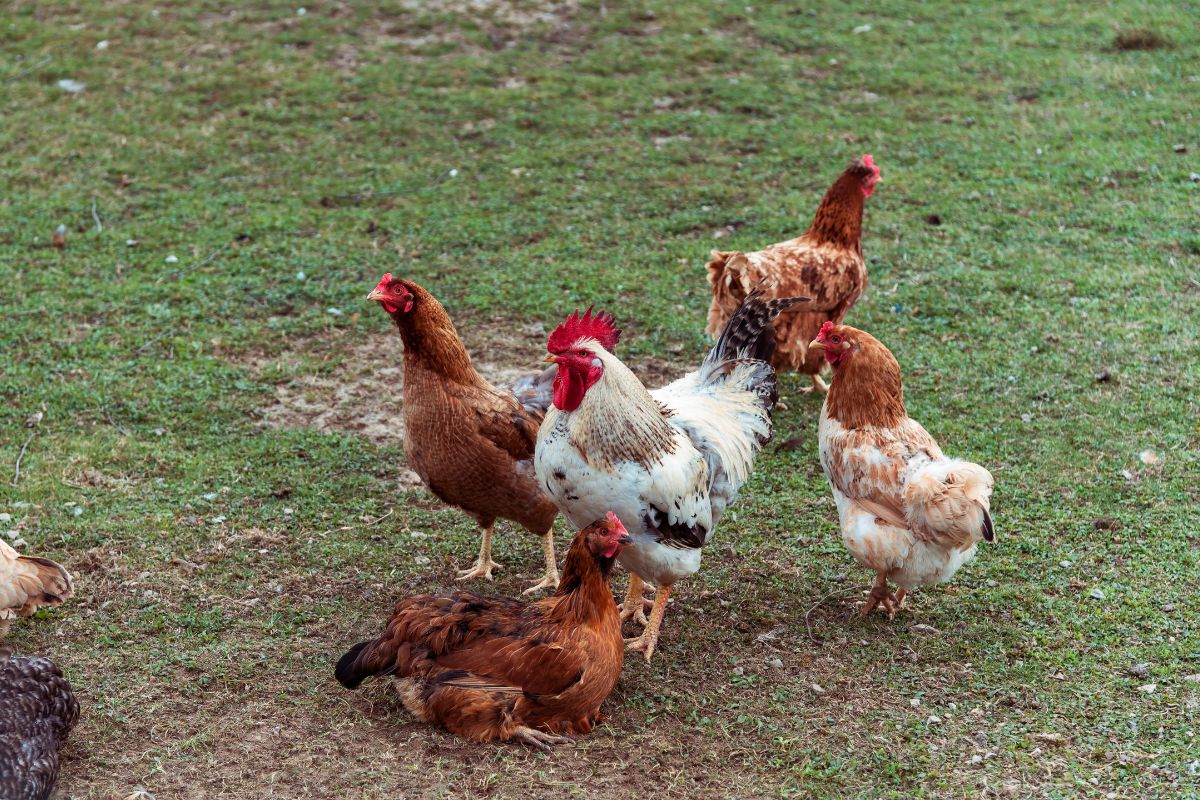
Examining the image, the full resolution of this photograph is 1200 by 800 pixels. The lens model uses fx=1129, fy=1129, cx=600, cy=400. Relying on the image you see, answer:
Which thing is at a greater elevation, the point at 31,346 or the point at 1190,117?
the point at 1190,117

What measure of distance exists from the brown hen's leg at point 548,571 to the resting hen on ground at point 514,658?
3.22 feet

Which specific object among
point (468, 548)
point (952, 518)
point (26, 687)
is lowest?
point (468, 548)

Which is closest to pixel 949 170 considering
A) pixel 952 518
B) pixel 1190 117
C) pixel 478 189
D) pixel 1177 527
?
pixel 1190 117

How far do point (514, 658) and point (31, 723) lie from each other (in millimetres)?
1903

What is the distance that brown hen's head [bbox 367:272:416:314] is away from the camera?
18.1 ft

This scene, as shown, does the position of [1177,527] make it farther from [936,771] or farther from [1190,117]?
[1190,117]

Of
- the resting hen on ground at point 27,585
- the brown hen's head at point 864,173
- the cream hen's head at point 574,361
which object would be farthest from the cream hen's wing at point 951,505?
the resting hen on ground at point 27,585

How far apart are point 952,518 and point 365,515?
3307 mm

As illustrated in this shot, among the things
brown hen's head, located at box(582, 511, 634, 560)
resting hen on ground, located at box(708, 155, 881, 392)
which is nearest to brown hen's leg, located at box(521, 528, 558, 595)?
brown hen's head, located at box(582, 511, 634, 560)

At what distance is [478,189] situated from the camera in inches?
415

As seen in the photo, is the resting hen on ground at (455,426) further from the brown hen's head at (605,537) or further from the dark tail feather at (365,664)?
the dark tail feather at (365,664)

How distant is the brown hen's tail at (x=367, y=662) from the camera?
4.86 meters

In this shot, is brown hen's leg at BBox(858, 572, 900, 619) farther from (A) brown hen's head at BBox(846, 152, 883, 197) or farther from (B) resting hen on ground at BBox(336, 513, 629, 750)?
(A) brown hen's head at BBox(846, 152, 883, 197)

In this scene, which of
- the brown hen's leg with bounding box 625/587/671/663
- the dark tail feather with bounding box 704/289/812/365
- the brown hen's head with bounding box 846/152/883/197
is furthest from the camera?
the brown hen's head with bounding box 846/152/883/197
